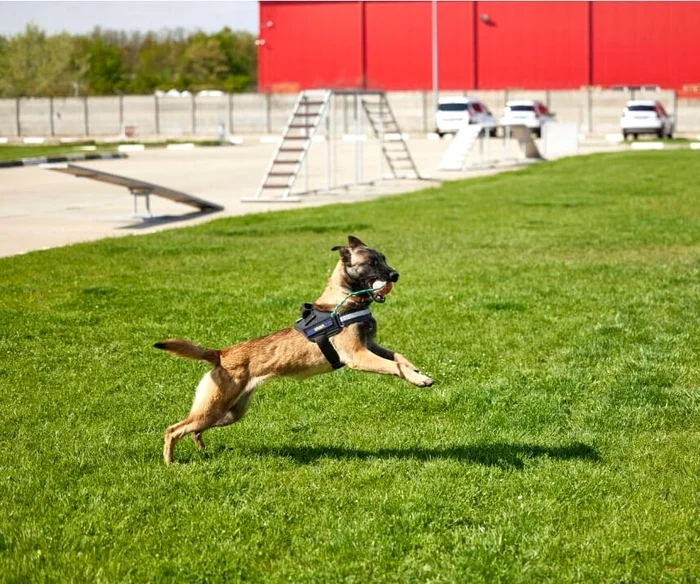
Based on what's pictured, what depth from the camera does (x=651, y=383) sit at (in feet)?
25.5

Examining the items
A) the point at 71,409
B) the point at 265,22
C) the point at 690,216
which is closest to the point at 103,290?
the point at 71,409

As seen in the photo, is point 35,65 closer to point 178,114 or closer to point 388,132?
point 178,114

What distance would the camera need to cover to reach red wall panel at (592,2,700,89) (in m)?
66.3

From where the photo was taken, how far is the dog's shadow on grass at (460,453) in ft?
20.2

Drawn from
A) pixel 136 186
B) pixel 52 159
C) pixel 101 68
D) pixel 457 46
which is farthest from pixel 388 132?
pixel 101 68

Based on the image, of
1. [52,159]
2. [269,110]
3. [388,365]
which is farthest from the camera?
[269,110]

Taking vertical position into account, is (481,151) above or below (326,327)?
above

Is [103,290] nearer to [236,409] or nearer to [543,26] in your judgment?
[236,409]

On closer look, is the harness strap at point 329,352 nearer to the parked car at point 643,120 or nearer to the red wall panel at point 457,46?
the parked car at point 643,120

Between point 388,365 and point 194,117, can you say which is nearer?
point 388,365

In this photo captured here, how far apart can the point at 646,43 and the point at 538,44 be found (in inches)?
236

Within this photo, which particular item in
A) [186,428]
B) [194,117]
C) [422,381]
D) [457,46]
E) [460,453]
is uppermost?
[457,46]

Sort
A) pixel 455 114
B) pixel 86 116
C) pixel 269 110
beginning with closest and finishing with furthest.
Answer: pixel 455 114
pixel 269 110
pixel 86 116

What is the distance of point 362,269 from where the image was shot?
6266 millimetres
